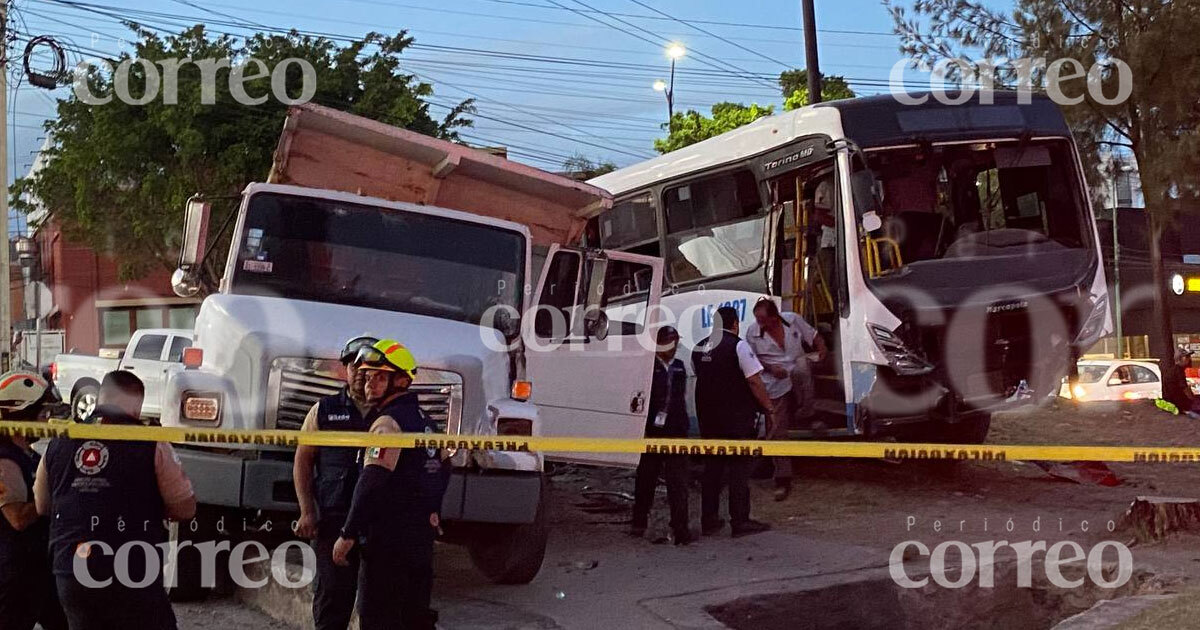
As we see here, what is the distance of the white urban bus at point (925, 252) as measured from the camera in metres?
11.0

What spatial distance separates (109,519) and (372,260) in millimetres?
3717

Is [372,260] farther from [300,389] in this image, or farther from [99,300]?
[99,300]

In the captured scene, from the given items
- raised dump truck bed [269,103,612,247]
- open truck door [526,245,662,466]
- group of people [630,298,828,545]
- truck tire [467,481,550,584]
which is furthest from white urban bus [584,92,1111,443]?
truck tire [467,481,550,584]

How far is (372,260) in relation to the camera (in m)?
8.37

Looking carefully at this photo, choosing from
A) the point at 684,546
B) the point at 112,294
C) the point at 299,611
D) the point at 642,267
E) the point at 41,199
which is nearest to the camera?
Answer: the point at 299,611

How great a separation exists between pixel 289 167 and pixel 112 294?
35239mm

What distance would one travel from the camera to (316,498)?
5488 millimetres

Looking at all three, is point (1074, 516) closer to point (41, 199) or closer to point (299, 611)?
point (299, 611)

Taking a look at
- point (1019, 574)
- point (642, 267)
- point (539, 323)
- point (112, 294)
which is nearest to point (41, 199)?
point (112, 294)

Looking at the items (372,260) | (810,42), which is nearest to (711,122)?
(810,42)

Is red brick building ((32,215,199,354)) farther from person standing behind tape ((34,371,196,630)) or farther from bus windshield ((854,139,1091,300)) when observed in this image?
person standing behind tape ((34,371,196,630))

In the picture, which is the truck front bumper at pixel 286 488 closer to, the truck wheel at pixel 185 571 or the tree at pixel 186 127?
the truck wheel at pixel 185 571

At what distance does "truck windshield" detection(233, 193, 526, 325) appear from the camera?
26.9 feet

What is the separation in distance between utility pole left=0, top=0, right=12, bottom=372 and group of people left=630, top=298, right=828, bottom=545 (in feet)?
49.3
